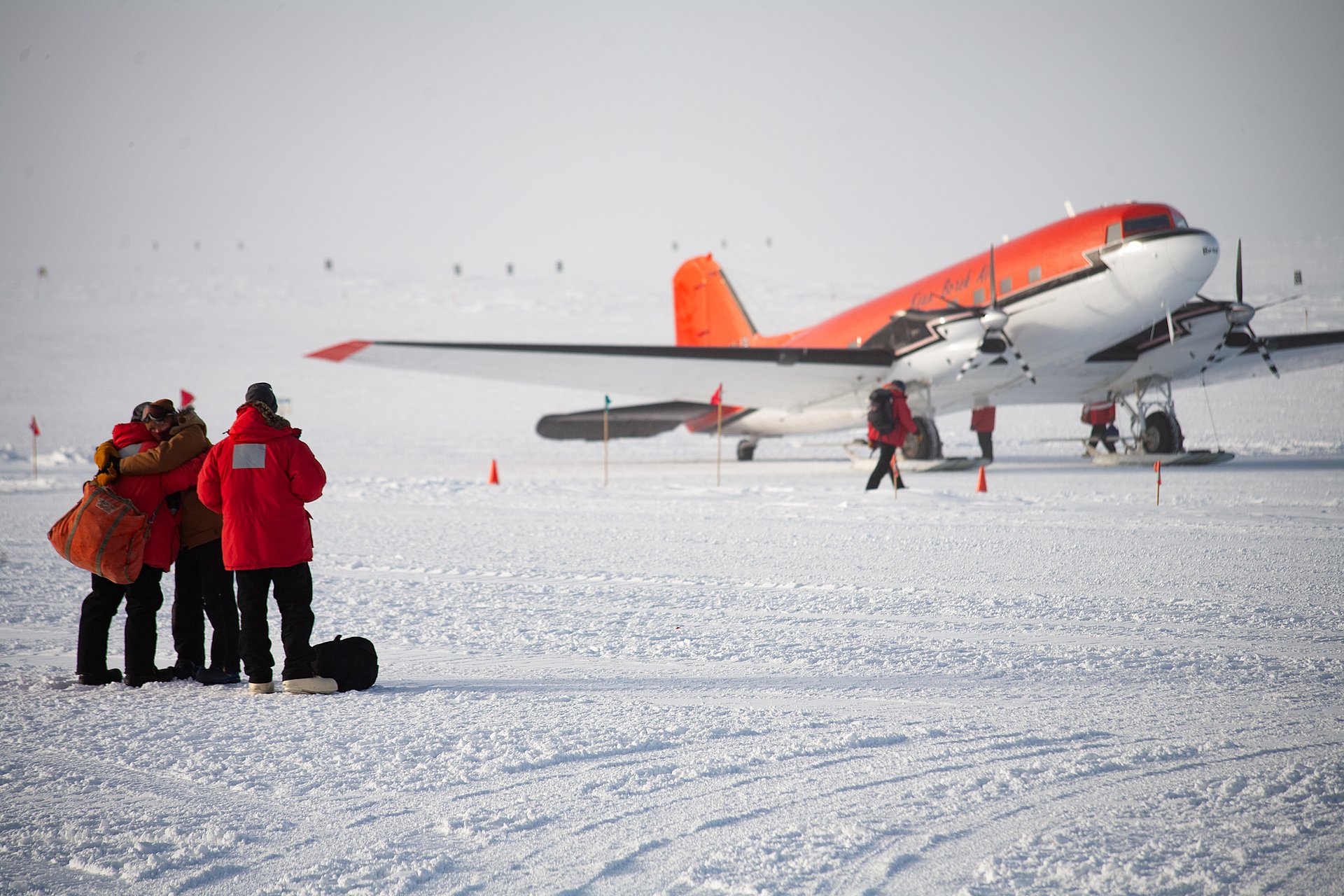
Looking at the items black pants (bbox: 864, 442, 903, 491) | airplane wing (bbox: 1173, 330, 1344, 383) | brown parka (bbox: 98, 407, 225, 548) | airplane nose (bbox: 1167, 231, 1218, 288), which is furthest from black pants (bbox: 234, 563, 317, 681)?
airplane wing (bbox: 1173, 330, 1344, 383)

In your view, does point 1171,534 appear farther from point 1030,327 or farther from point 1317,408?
point 1317,408

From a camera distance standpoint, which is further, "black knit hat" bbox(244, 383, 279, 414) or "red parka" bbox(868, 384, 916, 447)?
"red parka" bbox(868, 384, 916, 447)

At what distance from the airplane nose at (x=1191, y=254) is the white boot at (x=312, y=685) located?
48.3 feet

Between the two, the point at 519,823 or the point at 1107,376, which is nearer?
the point at 519,823

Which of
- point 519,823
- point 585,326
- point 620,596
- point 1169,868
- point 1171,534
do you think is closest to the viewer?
point 1169,868

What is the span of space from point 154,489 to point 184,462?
0.64ft

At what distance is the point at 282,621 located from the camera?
4711 mm

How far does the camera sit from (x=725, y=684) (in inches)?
193

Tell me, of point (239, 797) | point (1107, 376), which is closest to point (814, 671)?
point (239, 797)

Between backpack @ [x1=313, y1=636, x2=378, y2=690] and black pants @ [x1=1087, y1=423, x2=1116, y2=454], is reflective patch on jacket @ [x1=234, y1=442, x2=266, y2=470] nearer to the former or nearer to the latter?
backpack @ [x1=313, y1=636, x2=378, y2=690]

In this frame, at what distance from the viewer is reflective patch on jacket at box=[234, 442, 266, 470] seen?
4.60 metres

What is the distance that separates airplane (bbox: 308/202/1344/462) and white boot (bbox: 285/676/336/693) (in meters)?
10.6

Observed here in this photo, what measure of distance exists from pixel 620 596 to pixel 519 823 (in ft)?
12.4

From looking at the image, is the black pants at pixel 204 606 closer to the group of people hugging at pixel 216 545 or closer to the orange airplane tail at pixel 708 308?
the group of people hugging at pixel 216 545
